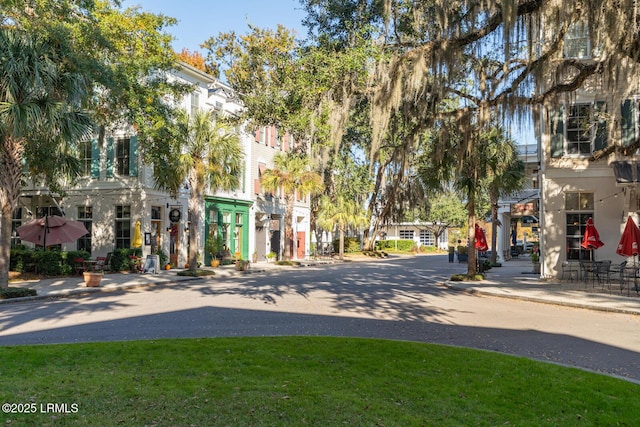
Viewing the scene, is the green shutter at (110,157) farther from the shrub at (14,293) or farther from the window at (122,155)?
the shrub at (14,293)

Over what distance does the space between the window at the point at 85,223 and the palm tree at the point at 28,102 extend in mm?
10421

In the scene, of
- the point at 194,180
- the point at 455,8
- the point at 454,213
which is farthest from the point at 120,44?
the point at 454,213

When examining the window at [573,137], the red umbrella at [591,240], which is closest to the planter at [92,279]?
the red umbrella at [591,240]

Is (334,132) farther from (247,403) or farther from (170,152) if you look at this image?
(247,403)

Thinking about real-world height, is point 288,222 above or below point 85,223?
above

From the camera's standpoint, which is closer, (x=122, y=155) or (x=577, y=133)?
(x=577, y=133)

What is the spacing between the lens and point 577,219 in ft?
64.6

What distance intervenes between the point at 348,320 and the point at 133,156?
60.3 ft

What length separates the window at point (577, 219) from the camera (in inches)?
770

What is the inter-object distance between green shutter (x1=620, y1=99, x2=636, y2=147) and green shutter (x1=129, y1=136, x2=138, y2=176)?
67.2ft

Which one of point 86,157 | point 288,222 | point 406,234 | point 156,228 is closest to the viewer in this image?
point 156,228

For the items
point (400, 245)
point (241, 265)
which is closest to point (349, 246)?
point (400, 245)

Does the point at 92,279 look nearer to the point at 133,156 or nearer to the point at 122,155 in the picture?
the point at 133,156

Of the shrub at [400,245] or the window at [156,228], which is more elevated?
the window at [156,228]
